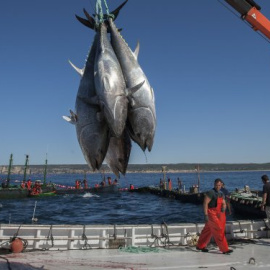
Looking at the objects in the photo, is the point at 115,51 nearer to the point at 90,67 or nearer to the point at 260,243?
the point at 90,67

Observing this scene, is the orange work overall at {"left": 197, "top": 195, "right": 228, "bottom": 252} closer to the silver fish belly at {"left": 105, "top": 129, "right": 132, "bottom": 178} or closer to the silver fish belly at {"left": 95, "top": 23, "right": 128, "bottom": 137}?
the silver fish belly at {"left": 105, "top": 129, "right": 132, "bottom": 178}

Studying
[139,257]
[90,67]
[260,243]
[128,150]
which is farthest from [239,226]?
[90,67]

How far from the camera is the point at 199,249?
7.97m

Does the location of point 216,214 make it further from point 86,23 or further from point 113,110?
point 86,23

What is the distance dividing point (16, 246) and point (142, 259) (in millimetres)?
3075

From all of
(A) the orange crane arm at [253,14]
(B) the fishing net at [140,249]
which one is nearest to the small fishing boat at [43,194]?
(B) the fishing net at [140,249]

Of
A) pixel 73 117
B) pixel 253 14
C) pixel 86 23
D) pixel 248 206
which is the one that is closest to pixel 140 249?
pixel 73 117

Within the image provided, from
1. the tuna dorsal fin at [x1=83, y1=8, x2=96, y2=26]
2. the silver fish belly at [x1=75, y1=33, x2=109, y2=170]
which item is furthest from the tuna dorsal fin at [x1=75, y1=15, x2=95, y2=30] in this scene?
the silver fish belly at [x1=75, y1=33, x2=109, y2=170]

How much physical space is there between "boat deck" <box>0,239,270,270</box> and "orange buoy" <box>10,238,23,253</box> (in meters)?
0.14

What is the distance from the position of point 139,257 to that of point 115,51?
510 centimetres

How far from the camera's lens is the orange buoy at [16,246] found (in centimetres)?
754

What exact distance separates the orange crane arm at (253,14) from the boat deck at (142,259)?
7.01 meters

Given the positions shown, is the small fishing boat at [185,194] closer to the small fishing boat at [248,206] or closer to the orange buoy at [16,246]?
the small fishing boat at [248,206]

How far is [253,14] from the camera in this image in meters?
10.1
